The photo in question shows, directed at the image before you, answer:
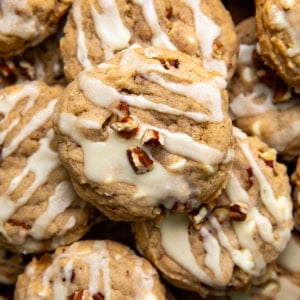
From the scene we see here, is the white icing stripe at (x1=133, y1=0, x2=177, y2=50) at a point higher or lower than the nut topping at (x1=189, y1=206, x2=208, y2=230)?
higher

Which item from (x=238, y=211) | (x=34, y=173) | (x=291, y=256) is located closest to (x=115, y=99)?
(x=34, y=173)

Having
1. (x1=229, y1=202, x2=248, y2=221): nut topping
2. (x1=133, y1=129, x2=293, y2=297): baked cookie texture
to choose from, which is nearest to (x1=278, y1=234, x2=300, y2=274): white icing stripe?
(x1=133, y1=129, x2=293, y2=297): baked cookie texture

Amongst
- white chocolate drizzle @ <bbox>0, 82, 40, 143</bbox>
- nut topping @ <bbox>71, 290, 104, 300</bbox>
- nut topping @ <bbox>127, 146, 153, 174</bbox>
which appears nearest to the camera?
nut topping @ <bbox>127, 146, 153, 174</bbox>

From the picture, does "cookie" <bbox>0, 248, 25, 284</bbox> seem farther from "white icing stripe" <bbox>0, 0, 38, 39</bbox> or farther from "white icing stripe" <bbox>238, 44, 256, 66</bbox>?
"white icing stripe" <bbox>238, 44, 256, 66</bbox>

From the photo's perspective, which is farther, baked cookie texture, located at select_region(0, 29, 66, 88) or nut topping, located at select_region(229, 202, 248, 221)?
baked cookie texture, located at select_region(0, 29, 66, 88)

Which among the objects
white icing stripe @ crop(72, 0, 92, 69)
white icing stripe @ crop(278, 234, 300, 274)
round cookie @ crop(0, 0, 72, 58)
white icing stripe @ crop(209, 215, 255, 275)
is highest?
round cookie @ crop(0, 0, 72, 58)

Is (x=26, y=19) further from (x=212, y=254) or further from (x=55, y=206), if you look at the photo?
(x=212, y=254)

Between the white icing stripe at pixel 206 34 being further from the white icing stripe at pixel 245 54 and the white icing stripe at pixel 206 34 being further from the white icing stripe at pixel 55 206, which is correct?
the white icing stripe at pixel 55 206
